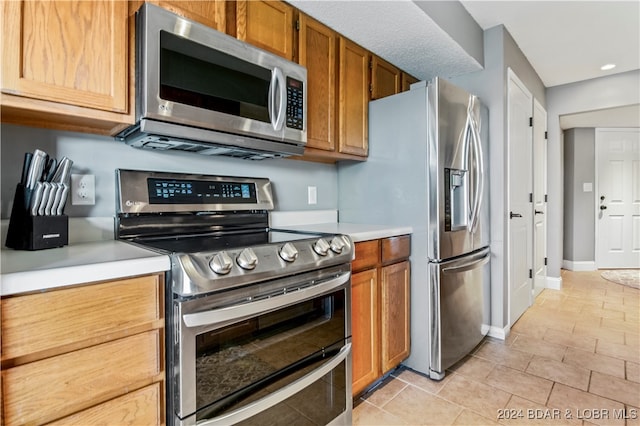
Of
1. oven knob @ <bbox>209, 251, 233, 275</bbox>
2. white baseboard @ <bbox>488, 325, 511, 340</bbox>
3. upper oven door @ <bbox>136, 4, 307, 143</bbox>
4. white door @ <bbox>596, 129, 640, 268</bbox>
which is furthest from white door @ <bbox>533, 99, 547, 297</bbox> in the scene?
oven knob @ <bbox>209, 251, 233, 275</bbox>

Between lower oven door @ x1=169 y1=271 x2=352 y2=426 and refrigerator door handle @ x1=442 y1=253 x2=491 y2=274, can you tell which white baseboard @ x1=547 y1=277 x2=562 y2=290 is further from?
lower oven door @ x1=169 y1=271 x2=352 y2=426

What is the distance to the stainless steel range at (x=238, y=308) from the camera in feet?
3.33

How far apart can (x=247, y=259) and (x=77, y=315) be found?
0.46m

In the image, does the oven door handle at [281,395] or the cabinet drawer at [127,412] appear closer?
the cabinet drawer at [127,412]

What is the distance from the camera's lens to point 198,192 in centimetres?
164

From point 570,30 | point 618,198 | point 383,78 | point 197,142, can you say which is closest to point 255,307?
point 197,142

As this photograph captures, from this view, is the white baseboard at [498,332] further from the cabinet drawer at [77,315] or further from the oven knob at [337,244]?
the cabinet drawer at [77,315]

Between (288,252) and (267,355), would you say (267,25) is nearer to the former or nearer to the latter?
(288,252)

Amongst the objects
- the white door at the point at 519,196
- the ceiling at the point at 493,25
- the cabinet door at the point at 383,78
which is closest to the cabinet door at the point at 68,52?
the ceiling at the point at 493,25

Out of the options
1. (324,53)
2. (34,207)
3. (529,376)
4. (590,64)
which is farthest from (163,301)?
(590,64)

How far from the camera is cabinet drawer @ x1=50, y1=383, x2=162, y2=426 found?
0.87 m

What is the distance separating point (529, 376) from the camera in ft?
6.58

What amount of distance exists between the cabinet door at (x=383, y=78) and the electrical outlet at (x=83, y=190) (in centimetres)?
175

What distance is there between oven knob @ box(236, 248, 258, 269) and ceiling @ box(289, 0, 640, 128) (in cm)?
140
